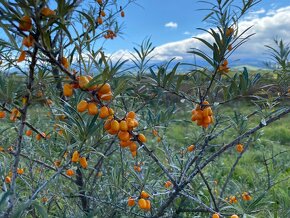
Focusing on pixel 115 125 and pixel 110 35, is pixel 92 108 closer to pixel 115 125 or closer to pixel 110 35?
pixel 115 125

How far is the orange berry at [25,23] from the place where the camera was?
544 millimetres

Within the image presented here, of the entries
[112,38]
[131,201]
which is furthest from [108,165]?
[112,38]

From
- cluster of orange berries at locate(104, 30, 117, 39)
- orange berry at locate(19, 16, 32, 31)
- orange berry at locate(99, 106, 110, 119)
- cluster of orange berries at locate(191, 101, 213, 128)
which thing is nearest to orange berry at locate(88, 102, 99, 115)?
orange berry at locate(99, 106, 110, 119)

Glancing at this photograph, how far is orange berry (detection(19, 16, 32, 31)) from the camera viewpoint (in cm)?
54

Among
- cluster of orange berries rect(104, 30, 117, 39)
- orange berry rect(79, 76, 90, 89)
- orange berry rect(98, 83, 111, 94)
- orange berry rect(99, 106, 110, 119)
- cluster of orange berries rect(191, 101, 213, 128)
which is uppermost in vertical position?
cluster of orange berries rect(104, 30, 117, 39)

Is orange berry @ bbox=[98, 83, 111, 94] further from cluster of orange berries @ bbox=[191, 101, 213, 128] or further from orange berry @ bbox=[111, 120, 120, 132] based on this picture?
cluster of orange berries @ bbox=[191, 101, 213, 128]

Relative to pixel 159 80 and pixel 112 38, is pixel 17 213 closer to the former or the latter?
pixel 159 80

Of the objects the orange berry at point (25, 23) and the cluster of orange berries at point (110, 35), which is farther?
the cluster of orange berries at point (110, 35)

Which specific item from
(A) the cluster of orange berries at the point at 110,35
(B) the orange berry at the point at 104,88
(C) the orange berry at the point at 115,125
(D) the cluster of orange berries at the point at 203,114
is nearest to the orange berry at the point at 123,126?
(C) the orange berry at the point at 115,125

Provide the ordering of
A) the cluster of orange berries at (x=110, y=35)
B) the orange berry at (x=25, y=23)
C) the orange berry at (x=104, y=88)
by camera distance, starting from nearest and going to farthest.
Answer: the orange berry at (x=25, y=23)
the orange berry at (x=104, y=88)
the cluster of orange berries at (x=110, y=35)

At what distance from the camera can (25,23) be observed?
546 mm

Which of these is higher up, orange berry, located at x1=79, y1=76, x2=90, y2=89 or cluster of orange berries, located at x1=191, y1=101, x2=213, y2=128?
orange berry, located at x1=79, y1=76, x2=90, y2=89

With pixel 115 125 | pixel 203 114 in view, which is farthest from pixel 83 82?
pixel 203 114

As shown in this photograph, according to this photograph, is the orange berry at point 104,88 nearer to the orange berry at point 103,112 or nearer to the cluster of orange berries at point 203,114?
the orange berry at point 103,112
